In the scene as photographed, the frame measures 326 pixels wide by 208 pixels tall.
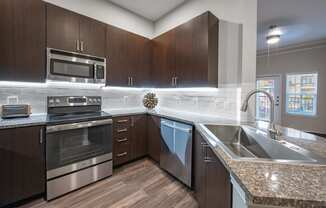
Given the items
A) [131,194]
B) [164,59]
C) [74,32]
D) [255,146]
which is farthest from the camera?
[164,59]

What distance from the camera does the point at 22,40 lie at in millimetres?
1812

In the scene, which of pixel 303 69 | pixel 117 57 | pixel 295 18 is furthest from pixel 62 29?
pixel 303 69

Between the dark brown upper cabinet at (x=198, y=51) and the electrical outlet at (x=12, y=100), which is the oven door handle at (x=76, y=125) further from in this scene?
the dark brown upper cabinet at (x=198, y=51)

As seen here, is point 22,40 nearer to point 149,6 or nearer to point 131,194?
point 149,6

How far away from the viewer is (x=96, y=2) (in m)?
2.72

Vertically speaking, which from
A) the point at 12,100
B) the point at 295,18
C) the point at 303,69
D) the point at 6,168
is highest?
the point at 295,18

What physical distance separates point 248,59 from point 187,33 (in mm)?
950

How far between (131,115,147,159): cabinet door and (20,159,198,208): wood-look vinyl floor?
41 centimetres

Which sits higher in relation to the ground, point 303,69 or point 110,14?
point 110,14

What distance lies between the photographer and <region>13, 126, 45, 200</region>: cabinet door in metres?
1.62

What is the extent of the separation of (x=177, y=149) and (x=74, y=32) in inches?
88.8

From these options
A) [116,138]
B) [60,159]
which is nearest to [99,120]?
[116,138]

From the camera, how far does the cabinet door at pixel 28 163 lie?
64.0 inches

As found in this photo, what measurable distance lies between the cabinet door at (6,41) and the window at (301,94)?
285 inches
